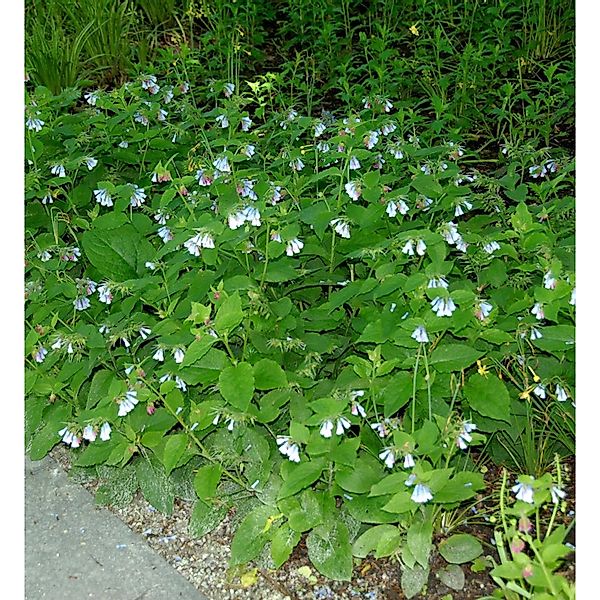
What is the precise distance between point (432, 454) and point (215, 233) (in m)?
0.82

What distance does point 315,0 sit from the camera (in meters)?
5.03

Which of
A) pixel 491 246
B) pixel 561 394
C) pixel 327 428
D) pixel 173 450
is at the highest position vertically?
pixel 491 246

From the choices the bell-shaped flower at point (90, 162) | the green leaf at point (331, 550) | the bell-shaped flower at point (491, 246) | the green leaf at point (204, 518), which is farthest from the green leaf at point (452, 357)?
the bell-shaped flower at point (90, 162)

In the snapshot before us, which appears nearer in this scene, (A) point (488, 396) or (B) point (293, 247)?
(A) point (488, 396)

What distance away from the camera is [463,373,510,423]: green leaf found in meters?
2.19

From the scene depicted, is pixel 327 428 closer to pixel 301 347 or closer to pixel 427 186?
pixel 301 347

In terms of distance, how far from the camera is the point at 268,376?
2.31 metres

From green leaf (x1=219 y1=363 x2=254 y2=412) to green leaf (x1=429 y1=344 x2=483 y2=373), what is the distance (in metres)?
0.44

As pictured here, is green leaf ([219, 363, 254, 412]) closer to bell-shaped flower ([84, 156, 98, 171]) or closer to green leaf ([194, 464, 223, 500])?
green leaf ([194, 464, 223, 500])

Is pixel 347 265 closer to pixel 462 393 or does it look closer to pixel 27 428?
pixel 462 393

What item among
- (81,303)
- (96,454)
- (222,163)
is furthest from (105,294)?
(222,163)

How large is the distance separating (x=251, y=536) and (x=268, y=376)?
390 mm

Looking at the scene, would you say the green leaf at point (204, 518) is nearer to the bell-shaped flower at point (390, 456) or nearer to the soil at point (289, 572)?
the soil at point (289, 572)
